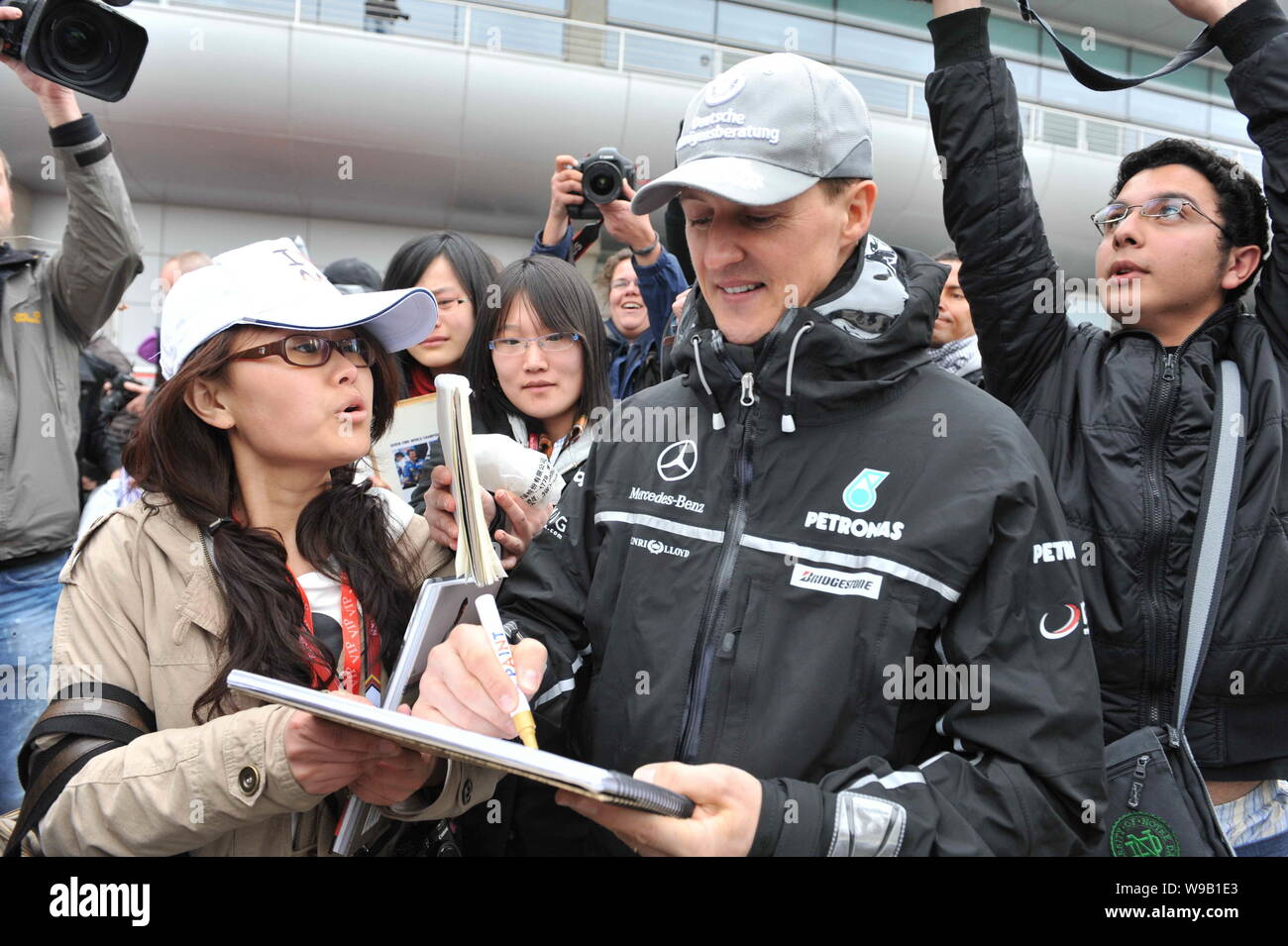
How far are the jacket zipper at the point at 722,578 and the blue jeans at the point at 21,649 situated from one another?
7.08 ft

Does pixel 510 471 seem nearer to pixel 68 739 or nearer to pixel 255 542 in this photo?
pixel 255 542

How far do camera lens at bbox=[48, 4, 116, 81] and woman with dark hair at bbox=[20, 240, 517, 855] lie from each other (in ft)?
4.35

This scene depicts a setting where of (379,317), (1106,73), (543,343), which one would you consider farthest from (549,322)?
(1106,73)

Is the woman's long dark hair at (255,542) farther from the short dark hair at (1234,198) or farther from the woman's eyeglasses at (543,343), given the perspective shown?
the short dark hair at (1234,198)

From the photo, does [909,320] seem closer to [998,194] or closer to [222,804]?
[998,194]

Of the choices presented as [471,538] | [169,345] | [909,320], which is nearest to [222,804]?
[471,538]

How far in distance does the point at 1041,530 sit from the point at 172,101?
10888 mm

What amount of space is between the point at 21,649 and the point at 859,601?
267 centimetres

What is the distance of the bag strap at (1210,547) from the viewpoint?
1.82 meters

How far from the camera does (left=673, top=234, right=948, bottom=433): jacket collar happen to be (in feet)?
4.78

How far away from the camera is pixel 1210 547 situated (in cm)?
184

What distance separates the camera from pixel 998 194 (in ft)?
6.63

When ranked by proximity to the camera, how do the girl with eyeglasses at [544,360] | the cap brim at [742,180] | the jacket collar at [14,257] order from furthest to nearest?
1. the jacket collar at [14,257]
2. the girl with eyeglasses at [544,360]
3. the cap brim at [742,180]

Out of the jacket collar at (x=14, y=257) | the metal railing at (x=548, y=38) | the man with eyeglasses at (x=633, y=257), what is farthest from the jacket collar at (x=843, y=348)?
the metal railing at (x=548, y=38)
